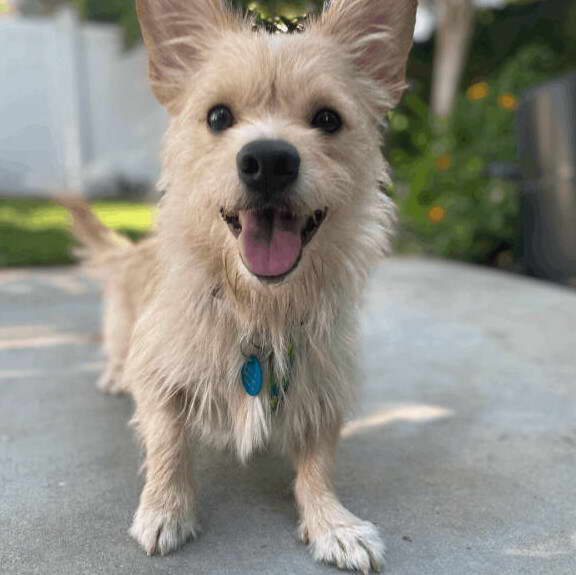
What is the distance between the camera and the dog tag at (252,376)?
5.60 feet

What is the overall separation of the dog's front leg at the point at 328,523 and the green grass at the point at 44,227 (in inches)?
111

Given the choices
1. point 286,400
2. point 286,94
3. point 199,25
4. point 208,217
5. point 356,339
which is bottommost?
point 286,400

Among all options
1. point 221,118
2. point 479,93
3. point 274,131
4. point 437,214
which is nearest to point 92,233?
point 221,118

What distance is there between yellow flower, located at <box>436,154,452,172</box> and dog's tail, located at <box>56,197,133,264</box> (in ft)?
14.3

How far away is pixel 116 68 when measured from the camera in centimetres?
1213

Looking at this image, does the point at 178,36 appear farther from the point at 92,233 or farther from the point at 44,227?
the point at 44,227

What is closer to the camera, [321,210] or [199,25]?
[321,210]

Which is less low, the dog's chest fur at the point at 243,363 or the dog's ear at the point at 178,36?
the dog's ear at the point at 178,36

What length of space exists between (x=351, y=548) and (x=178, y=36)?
1649mm

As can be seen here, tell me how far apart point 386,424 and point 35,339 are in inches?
85.3

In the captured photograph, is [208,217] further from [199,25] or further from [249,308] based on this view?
[199,25]

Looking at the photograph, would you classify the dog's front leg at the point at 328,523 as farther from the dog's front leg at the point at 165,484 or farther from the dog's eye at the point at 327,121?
the dog's eye at the point at 327,121

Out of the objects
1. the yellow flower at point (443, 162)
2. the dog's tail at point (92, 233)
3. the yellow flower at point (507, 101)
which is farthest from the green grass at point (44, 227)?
the yellow flower at point (507, 101)

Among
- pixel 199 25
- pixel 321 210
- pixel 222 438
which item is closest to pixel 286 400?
pixel 222 438
